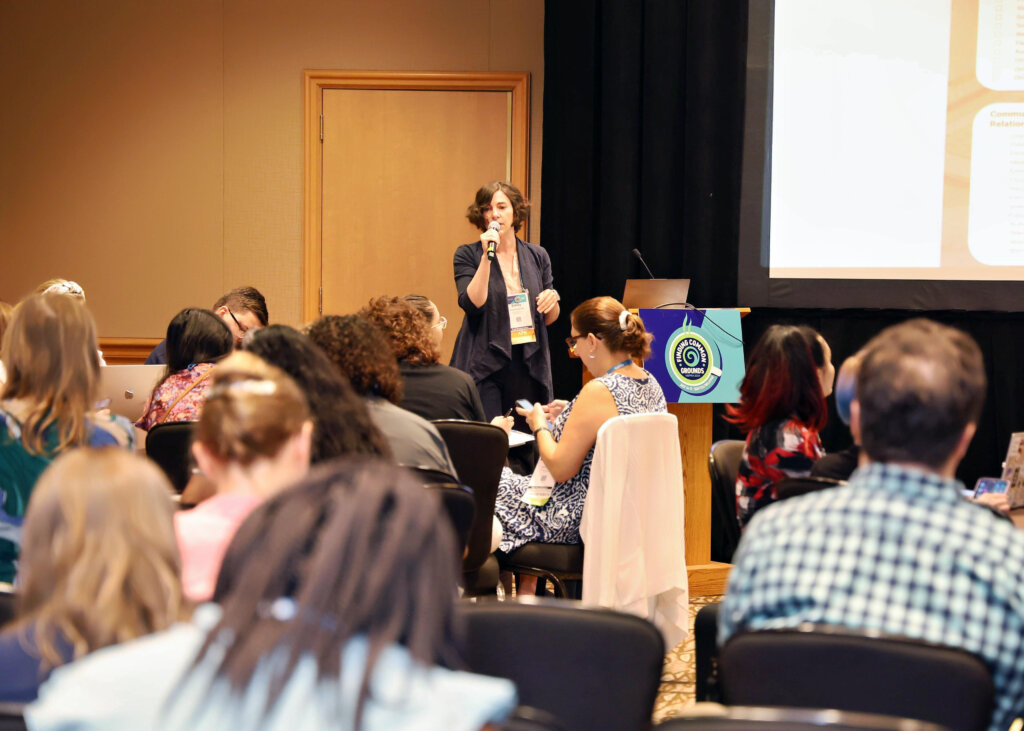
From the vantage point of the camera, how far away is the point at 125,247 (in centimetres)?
628

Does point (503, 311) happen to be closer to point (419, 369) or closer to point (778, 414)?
point (419, 369)

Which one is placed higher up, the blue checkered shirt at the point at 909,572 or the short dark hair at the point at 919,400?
the short dark hair at the point at 919,400

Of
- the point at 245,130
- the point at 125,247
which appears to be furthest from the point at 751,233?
the point at 125,247

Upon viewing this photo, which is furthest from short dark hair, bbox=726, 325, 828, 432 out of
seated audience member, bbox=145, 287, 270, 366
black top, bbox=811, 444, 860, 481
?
seated audience member, bbox=145, 287, 270, 366

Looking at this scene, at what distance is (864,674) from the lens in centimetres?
130

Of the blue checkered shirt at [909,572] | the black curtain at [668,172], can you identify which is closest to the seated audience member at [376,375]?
the blue checkered shirt at [909,572]

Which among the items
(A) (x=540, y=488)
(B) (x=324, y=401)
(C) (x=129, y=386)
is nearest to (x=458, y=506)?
(B) (x=324, y=401)

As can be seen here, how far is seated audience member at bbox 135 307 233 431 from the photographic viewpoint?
3.22 metres

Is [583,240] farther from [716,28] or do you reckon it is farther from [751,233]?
[716,28]

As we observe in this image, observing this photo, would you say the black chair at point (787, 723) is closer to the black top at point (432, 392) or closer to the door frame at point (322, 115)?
the black top at point (432, 392)

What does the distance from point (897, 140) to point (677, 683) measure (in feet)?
10.0

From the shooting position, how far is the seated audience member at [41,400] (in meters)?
2.24

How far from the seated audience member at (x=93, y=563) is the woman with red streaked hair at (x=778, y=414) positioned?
172cm

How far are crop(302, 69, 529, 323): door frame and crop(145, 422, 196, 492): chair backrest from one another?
338 cm
